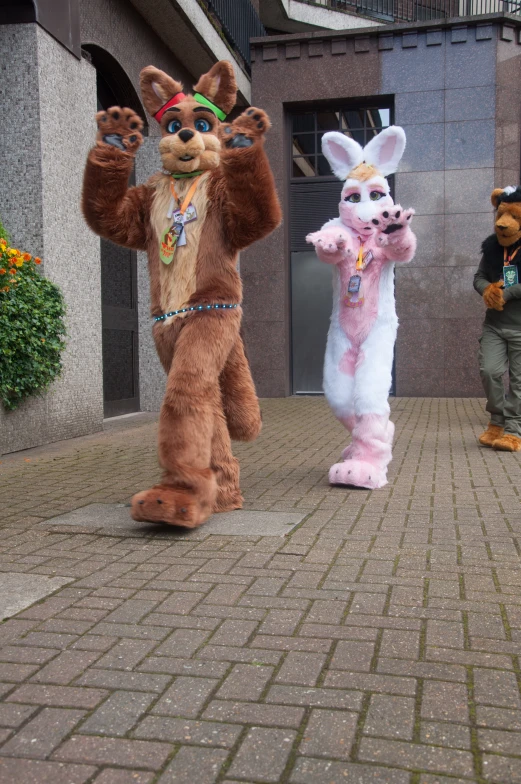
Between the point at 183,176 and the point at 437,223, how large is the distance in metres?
9.39

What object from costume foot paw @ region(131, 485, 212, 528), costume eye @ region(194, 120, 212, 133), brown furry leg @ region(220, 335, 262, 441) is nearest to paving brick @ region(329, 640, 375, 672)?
costume foot paw @ region(131, 485, 212, 528)

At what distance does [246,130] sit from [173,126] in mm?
782

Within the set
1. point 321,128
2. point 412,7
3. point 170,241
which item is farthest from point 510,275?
point 412,7

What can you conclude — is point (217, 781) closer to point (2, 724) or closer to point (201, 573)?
point (2, 724)

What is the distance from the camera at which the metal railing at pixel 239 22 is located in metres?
13.1

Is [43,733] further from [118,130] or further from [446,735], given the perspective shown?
[118,130]

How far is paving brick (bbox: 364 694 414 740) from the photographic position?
2.12 meters

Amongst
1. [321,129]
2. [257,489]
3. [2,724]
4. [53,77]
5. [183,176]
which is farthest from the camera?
[321,129]

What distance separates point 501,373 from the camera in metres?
7.73

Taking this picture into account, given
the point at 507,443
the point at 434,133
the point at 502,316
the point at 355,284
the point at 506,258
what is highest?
the point at 434,133

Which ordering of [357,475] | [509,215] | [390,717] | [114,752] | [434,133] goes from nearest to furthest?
[114,752] → [390,717] → [357,475] → [509,215] → [434,133]

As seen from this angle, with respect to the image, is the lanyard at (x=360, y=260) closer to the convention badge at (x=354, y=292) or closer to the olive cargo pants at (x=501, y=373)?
the convention badge at (x=354, y=292)

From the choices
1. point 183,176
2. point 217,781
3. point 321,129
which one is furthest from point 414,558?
point 321,129

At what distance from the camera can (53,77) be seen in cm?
795
